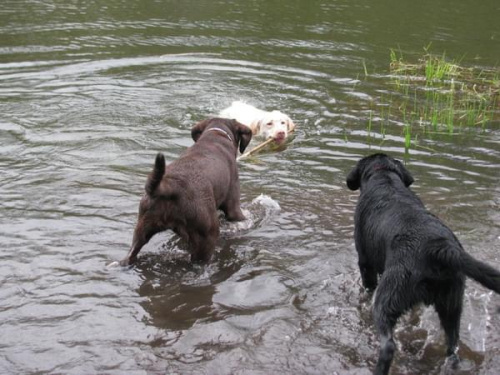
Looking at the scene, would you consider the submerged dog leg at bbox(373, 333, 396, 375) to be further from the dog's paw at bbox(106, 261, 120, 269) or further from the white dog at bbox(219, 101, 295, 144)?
the white dog at bbox(219, 101, 295, 144)

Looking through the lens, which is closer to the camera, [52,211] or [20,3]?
[52,211]

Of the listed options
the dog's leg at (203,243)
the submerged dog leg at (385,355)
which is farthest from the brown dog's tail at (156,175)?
the submerged dog leg at (385,355)

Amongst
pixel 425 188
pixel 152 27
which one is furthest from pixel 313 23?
pixel 425 188

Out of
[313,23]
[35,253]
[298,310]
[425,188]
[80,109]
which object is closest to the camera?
[298,310]

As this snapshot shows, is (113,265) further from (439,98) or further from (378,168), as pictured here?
(439,98)

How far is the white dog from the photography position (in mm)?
10094

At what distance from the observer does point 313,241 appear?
263 inches

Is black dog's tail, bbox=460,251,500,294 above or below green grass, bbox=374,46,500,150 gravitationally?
above

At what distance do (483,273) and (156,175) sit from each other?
2.65m

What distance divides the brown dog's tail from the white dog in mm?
4880

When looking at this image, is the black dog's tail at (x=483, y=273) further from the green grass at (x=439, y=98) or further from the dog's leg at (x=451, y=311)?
the green grass at (x=439, y=98)

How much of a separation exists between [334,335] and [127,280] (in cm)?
196

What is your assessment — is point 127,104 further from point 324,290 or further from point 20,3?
point 20,3

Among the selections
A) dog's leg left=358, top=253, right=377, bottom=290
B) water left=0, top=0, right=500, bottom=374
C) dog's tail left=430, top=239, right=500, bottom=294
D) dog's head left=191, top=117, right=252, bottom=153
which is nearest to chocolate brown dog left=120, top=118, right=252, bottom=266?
water left=0, top=0, right=500, bottom=374
